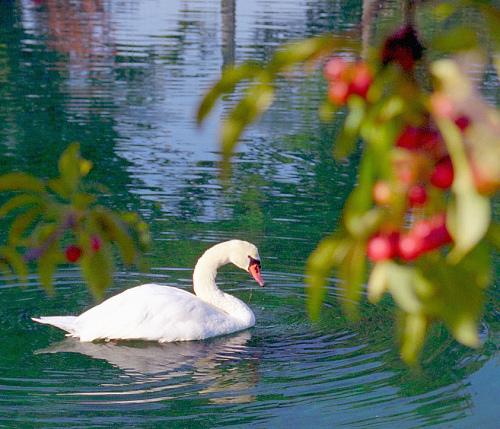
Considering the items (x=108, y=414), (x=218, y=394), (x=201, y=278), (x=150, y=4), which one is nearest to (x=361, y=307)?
(x=201, y=278)

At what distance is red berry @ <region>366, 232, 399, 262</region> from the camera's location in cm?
93

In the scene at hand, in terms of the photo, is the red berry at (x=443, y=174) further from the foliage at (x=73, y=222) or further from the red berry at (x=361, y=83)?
the foliage at (x=73, y=222)

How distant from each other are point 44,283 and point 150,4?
84.5ft

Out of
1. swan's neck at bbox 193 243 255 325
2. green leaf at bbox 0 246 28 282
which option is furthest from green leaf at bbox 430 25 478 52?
swan's neck at bbox 193 243 255 325

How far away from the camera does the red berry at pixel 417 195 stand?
92 centimetres

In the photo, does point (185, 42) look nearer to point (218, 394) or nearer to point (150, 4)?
point (150, 4)

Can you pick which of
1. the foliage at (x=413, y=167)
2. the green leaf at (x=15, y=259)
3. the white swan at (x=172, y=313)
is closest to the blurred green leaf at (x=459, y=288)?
the foliage at (x=413, y=167)

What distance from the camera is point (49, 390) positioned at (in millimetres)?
5176

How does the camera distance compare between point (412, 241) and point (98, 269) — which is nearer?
point (412, 241)

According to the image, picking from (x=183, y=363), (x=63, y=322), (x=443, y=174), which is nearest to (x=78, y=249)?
(x=443, y=174)

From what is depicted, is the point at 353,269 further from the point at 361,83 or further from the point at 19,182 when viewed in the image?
the point at 19,182

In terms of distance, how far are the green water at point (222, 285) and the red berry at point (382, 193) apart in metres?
0.23

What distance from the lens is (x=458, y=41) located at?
970 mm

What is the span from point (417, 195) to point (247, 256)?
5.65m
